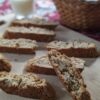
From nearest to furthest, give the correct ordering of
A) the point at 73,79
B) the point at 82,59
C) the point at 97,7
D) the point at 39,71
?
the point at 73,79, the point at 39,71, the point at 82,59, the point at 97,7

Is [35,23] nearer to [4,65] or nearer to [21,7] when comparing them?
[21,7]

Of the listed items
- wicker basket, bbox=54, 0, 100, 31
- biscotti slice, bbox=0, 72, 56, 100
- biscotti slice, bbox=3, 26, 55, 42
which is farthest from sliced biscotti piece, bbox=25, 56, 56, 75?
wicker basket, bbox=54, 0, 100, 31

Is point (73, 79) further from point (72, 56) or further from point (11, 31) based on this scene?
point (11, 31)

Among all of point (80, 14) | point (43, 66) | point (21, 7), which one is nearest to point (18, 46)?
point (43, 66)

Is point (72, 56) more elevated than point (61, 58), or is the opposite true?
point (61, 58)

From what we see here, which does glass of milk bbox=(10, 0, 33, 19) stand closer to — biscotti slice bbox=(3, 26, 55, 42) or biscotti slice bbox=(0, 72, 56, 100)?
biscotti slice bbox=(3, 26, 55, 42)

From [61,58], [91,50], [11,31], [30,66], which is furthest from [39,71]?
[11,31]

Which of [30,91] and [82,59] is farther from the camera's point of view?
[82,59]
